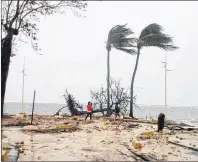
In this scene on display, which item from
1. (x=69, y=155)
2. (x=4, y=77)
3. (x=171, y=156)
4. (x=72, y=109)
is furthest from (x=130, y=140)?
(x=72, y=109)

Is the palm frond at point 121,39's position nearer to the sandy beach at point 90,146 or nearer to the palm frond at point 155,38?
the palm frond at point 155,38

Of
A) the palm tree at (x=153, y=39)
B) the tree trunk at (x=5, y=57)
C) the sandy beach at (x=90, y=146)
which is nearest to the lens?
the sandy beach at (x=90, y=146)

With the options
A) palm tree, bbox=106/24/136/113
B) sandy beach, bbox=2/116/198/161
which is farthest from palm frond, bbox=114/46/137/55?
sandy beach, bbox=2/116/198/161

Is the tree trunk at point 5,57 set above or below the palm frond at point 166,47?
below

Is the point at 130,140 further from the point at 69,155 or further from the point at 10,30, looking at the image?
the point at 10,30

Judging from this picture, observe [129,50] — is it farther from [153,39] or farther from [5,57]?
[5,57]

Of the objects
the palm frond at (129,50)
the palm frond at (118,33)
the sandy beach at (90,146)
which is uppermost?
the palm frond at (118,33)

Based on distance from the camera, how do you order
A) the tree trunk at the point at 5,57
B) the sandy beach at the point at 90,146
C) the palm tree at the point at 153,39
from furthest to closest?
the palm tree at the point at 153,39 → the tree trunk at the point at 5,57 → the sandy beach at the point at 90,146

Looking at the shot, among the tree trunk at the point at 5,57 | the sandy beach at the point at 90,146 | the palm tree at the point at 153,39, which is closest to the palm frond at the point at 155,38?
the palm tree at the point at 153,39

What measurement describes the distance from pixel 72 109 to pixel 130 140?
18608mm

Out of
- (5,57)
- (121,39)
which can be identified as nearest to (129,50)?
A: (121,39)

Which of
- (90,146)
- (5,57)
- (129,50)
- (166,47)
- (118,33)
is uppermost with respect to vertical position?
(118,33)

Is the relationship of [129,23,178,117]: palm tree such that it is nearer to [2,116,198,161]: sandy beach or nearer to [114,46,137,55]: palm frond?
[114,46,137,55]: palm frond

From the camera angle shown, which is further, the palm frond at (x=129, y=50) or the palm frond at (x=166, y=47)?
the palm frond at (x=129, y=50)
